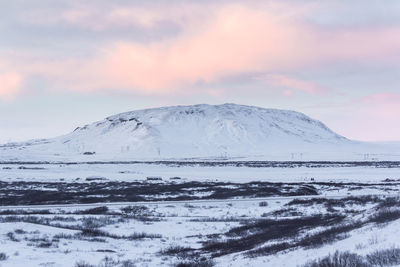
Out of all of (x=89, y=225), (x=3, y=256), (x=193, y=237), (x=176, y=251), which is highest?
(x=3, y=256)

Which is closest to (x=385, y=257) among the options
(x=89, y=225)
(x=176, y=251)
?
(x=176, y=251)

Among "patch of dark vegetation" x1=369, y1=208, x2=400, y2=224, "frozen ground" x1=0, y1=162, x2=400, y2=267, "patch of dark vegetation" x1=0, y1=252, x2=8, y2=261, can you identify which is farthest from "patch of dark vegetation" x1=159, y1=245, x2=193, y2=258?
"patch of dark vegetation" x1=369, y1=208, x2=400, y2=224

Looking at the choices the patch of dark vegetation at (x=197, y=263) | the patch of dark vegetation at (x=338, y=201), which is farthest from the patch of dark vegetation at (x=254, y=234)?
the patch of dark vegetation at (x=338, y=201)

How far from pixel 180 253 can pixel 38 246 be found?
17.8ft

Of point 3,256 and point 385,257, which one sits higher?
point 385,257

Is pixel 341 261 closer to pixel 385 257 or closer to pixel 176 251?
pixel 385 257

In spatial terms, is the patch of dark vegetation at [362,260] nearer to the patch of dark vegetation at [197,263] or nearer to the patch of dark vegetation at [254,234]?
the patch of dark vegetation at [197,263]

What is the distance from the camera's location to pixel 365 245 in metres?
13.5

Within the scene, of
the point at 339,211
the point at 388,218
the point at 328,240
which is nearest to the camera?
the point at 328,240

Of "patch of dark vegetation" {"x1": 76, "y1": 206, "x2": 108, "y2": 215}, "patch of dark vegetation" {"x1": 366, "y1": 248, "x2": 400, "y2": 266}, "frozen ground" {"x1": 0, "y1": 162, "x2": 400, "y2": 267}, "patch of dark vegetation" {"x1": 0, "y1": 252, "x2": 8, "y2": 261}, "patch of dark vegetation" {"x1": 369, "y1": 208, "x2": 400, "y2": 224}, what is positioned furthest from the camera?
"patch of dark vegetation" {"x1": 76, "y1": 206, "x2": 108, "y2": 215}

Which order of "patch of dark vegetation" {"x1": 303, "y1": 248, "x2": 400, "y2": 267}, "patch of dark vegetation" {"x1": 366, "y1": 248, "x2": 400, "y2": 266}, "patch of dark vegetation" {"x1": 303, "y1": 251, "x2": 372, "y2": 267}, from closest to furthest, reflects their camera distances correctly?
"patch of dark vegetation" {"x1": 366, "y1": 248, "x2": 400, "y2": 266}
"patch of dark vegetation" {"x1": 303, "y1": 248, "x2": 400, "y2": 267}
"patch of dark vegetation" {"x1": 303, "y1": 251, "x2": 372, "y2": 267}

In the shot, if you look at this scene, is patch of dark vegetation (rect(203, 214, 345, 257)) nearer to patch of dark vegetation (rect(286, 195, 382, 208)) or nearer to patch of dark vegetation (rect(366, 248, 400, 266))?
patch of dark vegetation (rect(366, 248, 400, 266))

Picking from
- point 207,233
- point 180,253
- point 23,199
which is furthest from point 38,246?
point 23,199

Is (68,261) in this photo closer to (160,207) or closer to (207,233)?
(207,233)
